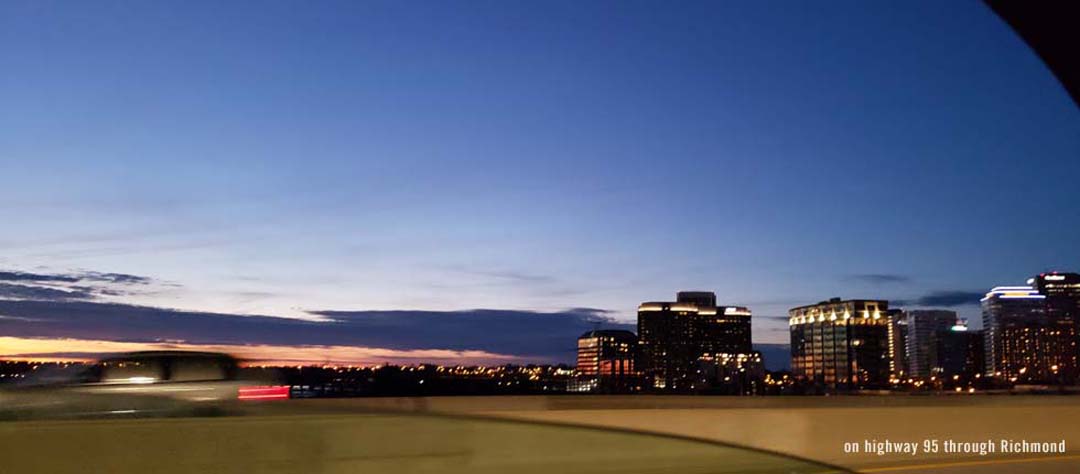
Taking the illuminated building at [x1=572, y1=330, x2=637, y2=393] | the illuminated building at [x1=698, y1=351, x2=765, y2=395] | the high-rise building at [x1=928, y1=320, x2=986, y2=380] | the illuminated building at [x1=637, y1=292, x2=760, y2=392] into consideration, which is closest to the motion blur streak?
the illuminated building at [x1=698, y1=351, x2=765, y2=395]

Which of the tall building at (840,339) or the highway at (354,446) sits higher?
the tall building at (840,339)

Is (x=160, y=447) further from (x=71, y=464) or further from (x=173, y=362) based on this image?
(x=173, y=362)

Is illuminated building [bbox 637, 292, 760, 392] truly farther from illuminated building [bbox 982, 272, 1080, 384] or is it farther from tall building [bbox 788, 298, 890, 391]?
illuminated building [bbox 982, 272, 1080, 384]

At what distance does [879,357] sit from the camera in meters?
131

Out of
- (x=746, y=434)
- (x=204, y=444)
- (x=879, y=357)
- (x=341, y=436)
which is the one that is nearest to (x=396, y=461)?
(x=341, y=436)

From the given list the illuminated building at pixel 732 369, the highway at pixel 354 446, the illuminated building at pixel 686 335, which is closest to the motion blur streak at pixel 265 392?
the highway at pixel 354 446

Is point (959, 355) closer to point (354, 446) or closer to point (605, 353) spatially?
point (605, 353)

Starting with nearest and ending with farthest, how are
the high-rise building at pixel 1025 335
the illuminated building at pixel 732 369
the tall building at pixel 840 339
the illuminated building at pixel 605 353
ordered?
the illuminated building at pixel 732 369
the illuminated building at pixel 605 353
the tall building at pixel 840 339
the high-rise building at pixel 1025 335

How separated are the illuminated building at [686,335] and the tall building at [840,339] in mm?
6990

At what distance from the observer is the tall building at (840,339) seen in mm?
121812

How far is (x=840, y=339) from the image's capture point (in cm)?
12550

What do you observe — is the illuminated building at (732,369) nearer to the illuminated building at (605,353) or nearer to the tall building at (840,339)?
the illuminated building at (605,353)

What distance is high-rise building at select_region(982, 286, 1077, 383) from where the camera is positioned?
150 m

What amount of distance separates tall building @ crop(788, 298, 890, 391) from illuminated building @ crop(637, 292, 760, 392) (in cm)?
699
